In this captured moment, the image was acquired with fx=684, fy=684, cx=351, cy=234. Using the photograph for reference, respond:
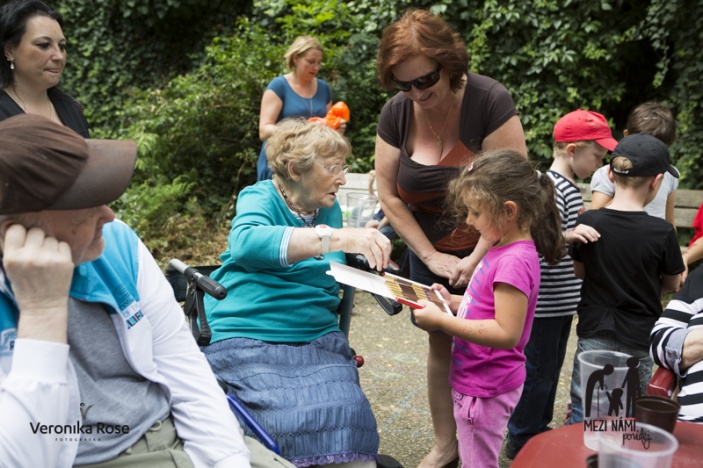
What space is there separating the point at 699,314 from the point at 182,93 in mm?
7779

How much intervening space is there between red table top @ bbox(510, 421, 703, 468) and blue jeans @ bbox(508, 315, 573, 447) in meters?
1.50

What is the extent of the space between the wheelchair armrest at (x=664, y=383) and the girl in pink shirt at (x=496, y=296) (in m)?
0.45

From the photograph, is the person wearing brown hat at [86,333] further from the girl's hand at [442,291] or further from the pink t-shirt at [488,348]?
the girl's hand at [442,291]

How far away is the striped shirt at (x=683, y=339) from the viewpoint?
2.06 m

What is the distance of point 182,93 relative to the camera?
892 cm

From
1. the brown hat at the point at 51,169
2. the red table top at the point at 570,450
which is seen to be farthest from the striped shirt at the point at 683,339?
the brown hat at the point at 51,169

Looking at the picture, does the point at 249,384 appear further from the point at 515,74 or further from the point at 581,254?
the point at 515,74

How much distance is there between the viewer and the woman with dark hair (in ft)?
12.5

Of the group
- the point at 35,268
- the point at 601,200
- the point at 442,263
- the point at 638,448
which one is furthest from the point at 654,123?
the point at 35,268

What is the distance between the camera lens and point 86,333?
1657mm

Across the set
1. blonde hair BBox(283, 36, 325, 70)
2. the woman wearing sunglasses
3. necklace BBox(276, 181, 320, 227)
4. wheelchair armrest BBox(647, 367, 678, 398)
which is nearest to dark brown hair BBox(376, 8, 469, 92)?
the woman wearing sunglasses

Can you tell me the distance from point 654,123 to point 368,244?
7.44 ft

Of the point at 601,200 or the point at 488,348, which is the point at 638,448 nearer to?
the point at 488,348

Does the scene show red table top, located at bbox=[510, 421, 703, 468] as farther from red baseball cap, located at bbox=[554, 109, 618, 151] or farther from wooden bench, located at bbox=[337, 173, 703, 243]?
wooden bench, located at bbox=[337, 173, 703, 243]
